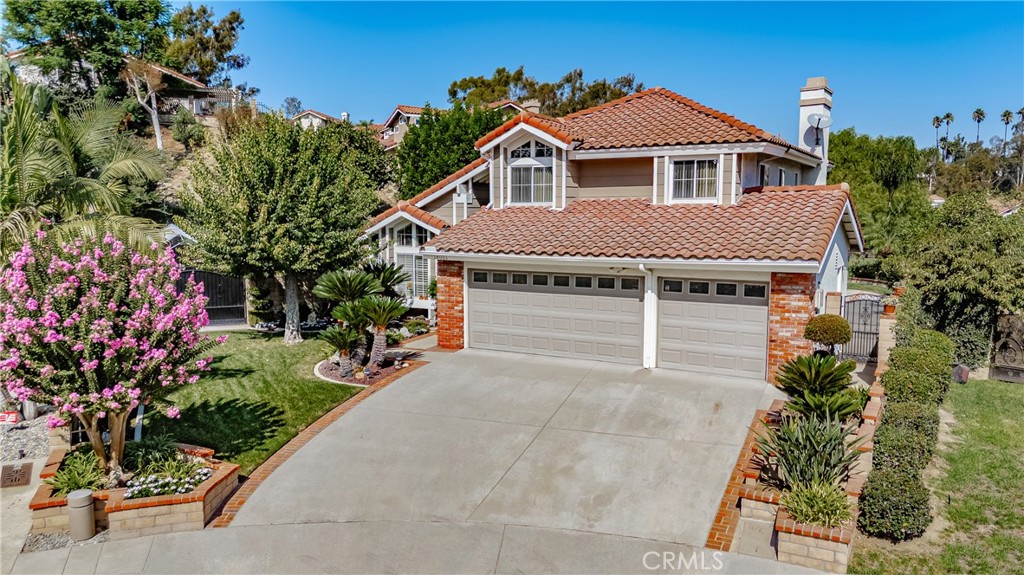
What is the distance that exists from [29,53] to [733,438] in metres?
50.6

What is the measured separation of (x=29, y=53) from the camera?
143ft

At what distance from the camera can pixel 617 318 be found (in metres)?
15.3

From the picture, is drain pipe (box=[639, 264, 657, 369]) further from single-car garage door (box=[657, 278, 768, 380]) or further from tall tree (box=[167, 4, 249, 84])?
tall tree (box=[167, 4, 249, 84])

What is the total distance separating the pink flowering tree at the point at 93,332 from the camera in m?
8.29

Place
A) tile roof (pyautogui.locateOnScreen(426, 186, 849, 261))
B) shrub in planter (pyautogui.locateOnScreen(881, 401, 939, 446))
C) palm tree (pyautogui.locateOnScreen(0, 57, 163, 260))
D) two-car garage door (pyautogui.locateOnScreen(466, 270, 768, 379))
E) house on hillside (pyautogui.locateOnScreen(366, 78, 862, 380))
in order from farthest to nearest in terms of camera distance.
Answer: two-car garage door (pyautogui.locateOnScreen(466, 270, 768, 379)), house on hillside (pyautogui.locateOnScreen(366, 78, 862, 380)), tile roof (pyautogui.locateOnScreen(426, 186, 849, 261)), palm tree (pyautogui.locateOnScreen(0, 57, 163, 260)), shrub in planter (pyautogui.locateOnScreen(881, 401, 939, 446))

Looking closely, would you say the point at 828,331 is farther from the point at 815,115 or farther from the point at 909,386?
the point at 815,115

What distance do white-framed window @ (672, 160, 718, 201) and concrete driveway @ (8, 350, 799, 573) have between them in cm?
478

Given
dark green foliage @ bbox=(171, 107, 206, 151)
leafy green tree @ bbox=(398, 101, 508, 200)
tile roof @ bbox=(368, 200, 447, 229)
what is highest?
dark green foliage @ bbox=(171, 107, 206, 151)

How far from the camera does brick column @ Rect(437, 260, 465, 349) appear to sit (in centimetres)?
1697

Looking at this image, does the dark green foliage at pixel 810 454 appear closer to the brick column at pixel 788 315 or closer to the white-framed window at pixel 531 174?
the brick column at pixel 788 315

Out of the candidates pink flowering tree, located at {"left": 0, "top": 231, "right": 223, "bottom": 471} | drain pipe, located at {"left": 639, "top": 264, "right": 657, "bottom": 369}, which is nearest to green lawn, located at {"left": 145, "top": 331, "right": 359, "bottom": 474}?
pink flowering tree, located at {"left": 0, "top": 231, "right": 223, "bottom": 471}

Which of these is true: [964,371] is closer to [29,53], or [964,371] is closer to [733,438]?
[733,438]

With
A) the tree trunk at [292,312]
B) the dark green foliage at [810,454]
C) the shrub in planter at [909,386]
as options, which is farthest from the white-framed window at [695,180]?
the tree trunk at [292,312]

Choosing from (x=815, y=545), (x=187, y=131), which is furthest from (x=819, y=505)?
(x=187, y=131)
